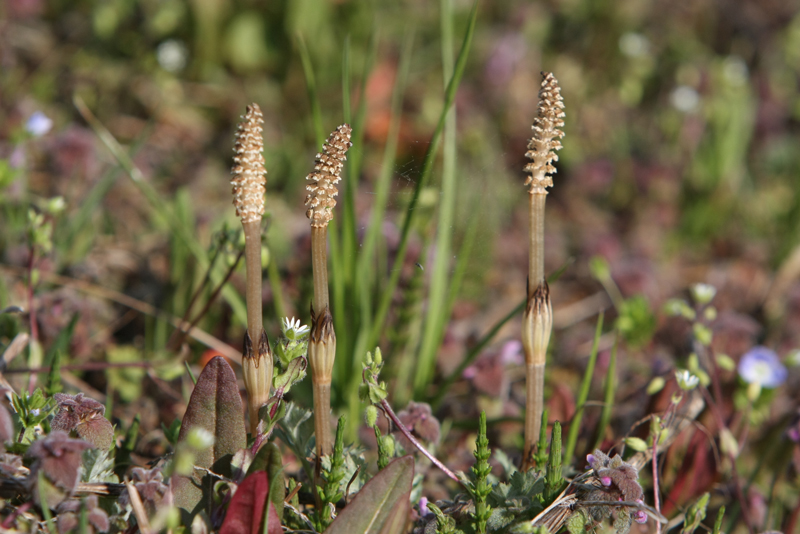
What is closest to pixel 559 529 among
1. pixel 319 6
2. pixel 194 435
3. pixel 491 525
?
pixel 491 525

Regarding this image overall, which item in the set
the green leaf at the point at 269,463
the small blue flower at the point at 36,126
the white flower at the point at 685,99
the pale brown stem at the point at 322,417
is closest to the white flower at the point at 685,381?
the pale brown stem at the point at 322,417

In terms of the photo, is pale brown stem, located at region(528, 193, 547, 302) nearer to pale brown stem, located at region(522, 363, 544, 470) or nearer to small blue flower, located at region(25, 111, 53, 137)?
pale brown stem, located at region(522, 363, 544, 470)

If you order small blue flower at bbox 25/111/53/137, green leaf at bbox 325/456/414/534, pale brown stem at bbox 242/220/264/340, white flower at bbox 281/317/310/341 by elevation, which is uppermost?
small blue flower at bbox 25/111/53/137

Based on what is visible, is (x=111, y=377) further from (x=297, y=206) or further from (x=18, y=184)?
(x=297, y=206)

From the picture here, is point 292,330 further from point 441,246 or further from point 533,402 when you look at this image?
point 441,246

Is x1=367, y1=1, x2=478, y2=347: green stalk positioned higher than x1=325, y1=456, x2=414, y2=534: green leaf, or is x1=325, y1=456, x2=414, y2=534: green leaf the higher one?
x1=367, y1=1, x2=478, y2=347: green stalk

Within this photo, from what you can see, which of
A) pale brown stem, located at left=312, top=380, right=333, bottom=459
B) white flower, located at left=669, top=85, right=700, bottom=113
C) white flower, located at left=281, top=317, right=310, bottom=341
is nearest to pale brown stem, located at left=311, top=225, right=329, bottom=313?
white flower, located at left=281, top=317, right=310, bottom=341

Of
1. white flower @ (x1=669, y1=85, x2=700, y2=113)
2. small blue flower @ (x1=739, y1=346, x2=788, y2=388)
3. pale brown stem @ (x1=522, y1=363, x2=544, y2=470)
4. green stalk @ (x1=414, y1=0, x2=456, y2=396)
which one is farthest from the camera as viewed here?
white flower @ (x1=669, y1=85, x2=700, y2=113)
